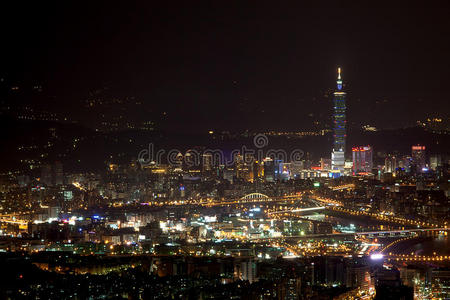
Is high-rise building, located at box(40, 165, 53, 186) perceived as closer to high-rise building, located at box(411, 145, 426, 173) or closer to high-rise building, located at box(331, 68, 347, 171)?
high-rise building, located at box(331, 68, 347, 171)

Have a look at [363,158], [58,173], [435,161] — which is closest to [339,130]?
[363,158]

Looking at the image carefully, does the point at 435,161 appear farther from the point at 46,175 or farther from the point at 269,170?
the point at 46,175

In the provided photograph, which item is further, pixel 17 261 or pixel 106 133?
pixel 106 133

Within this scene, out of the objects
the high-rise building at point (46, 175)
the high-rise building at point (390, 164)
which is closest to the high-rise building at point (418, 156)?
the high-rise building at point (390, 164)

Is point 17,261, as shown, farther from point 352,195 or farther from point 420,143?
point 420,143

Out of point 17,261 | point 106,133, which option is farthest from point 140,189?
point 17,261

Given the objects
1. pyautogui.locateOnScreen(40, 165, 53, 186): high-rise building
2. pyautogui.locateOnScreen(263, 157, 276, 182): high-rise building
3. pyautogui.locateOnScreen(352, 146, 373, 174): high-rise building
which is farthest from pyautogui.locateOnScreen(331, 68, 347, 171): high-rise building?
pyautogui.locateOnScreen(40, 165, 53, 186): high-rise building

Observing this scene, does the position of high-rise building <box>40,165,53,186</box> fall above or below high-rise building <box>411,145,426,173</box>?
below
